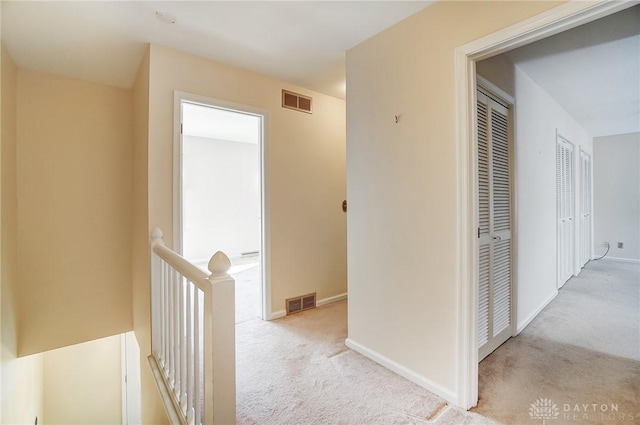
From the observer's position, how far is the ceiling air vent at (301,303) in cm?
294

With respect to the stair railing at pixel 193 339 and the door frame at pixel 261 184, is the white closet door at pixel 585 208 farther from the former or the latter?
the stair railing at pixel 193 339

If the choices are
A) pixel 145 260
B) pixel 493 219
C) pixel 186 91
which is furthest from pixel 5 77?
pixel 493 219

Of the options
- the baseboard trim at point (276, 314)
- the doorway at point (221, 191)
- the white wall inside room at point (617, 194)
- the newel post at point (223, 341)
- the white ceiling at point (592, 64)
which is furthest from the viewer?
the white wall inside room at point (617, 194)

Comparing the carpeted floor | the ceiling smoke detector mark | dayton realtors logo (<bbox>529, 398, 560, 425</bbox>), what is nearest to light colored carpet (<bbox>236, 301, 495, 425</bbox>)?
the carpeted floor

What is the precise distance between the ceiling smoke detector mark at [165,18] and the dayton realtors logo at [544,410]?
3.15 m

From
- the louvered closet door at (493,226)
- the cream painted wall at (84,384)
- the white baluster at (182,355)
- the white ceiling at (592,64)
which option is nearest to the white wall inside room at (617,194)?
the white ceiling at (592,64)

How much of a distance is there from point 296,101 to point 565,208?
3.76 m

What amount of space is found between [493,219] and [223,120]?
157 inches

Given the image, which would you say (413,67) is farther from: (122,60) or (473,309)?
(122,60)

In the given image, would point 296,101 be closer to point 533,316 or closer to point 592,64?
point 592,64

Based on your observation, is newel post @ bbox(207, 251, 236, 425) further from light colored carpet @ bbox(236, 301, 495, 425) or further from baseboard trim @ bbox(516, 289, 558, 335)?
baseboard trim @ bbox(516, 289, 558, 335)

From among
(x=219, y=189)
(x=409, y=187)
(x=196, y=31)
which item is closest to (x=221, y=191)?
(x=219, y=189)

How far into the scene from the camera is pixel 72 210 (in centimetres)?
272

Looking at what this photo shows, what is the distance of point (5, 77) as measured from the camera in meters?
2.13
